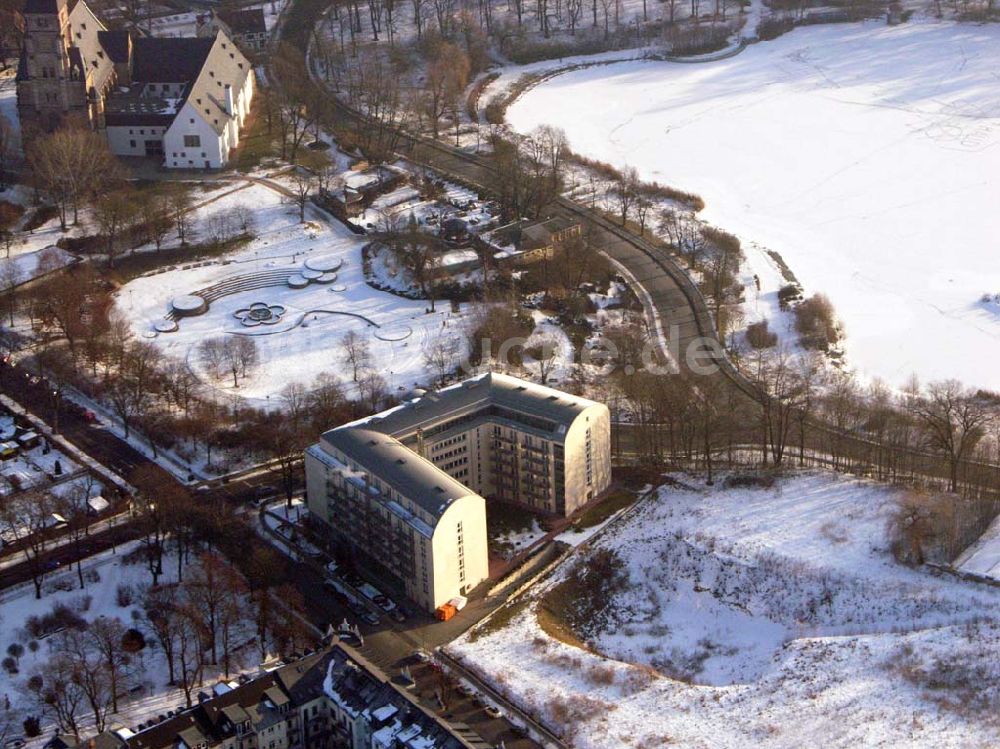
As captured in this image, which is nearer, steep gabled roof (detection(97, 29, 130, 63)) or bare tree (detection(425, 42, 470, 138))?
steep gabled roof (detection(97, 29, 130, 63))

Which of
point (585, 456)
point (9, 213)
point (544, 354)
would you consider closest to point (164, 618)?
point (585, 456)

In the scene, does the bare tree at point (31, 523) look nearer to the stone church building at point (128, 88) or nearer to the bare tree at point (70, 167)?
the bare tree at point (70, 167)

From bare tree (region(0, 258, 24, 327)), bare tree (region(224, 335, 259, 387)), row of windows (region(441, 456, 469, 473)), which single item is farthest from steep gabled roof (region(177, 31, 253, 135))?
row of windows (region(441, 456, 469, 473))

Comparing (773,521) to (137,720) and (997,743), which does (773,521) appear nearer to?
(997,743)

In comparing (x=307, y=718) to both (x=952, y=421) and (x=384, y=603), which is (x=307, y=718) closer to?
(x=384, y=603)

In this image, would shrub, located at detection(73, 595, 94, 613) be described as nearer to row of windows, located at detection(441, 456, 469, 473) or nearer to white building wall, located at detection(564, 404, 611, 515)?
row of windows, located at detection(441, 456, 469, 473)

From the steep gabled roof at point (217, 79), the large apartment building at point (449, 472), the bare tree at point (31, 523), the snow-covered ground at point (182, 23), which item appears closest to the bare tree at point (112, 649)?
the bare tree at point (31, 523)
